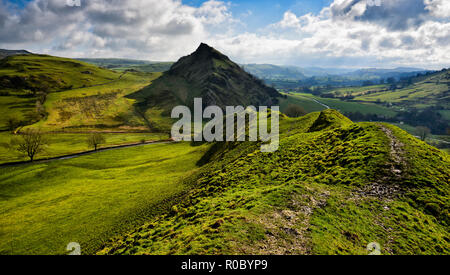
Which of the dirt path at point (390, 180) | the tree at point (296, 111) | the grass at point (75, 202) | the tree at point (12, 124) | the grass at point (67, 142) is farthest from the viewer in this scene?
the tree at point (296, 111)

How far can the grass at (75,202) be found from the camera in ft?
110

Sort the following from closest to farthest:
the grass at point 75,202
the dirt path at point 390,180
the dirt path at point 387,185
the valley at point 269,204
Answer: the valley at point 269,204 < the dirt path at point 387,185 < the dirt path at point 390,180 < the grass at point 75,202

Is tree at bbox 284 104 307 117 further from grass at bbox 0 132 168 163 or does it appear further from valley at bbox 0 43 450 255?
valley at bbox 0 43 450 255

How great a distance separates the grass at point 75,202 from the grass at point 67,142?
20.5 metres

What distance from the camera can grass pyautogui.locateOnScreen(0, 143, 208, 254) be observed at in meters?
33.7

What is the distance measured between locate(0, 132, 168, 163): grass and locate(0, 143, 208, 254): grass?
67.2 ft

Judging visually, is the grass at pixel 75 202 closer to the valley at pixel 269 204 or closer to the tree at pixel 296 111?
the valley at pixel 269 204

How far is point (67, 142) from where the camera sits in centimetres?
12606

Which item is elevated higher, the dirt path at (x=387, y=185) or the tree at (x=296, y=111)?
the tree at (x=296, y=111)

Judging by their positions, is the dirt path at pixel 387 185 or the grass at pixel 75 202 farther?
the grass at pixel 75 202

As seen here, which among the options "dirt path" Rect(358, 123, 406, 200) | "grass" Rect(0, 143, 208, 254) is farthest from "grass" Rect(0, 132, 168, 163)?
"dirt path" Rect(358, 123, 406, 200)

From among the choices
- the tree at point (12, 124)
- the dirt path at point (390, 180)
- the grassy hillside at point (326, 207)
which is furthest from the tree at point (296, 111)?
the tree at point (12, 124)
